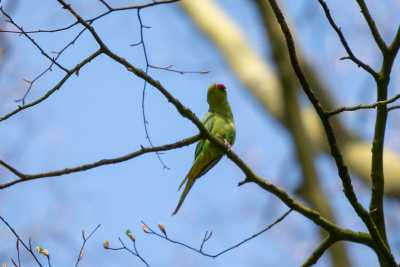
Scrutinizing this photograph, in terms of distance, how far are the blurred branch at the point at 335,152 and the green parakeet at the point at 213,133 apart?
0.57m

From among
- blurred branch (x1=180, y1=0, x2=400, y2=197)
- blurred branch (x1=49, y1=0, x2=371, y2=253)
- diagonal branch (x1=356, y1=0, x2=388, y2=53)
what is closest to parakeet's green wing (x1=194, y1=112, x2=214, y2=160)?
blurred branch (x1=49, y1=0, x2=371, y2=253)

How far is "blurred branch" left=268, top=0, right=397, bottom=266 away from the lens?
2781 millimetres

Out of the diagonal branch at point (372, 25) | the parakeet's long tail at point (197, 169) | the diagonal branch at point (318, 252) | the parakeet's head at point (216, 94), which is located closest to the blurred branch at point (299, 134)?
the parakeet's head at point (216, 94)

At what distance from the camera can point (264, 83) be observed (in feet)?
29.6

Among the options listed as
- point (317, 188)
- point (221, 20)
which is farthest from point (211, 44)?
point (317, 188)

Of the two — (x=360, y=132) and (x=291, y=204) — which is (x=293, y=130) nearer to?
(x=360, y=132)

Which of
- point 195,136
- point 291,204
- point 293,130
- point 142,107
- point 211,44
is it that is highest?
point 211,44

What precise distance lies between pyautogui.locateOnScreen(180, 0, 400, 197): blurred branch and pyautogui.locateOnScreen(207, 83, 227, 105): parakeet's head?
132 inches

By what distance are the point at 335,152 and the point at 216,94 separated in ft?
4.57

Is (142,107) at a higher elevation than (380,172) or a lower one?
higher

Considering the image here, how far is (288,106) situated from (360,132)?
1319 millimetres

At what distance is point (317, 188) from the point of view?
698 centimetres

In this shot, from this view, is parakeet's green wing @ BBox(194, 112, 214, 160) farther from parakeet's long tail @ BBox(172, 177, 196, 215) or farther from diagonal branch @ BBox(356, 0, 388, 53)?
diagonal branch @ BBox(356, 0, 388, 53)

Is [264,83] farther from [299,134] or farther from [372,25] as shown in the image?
[372,25]
